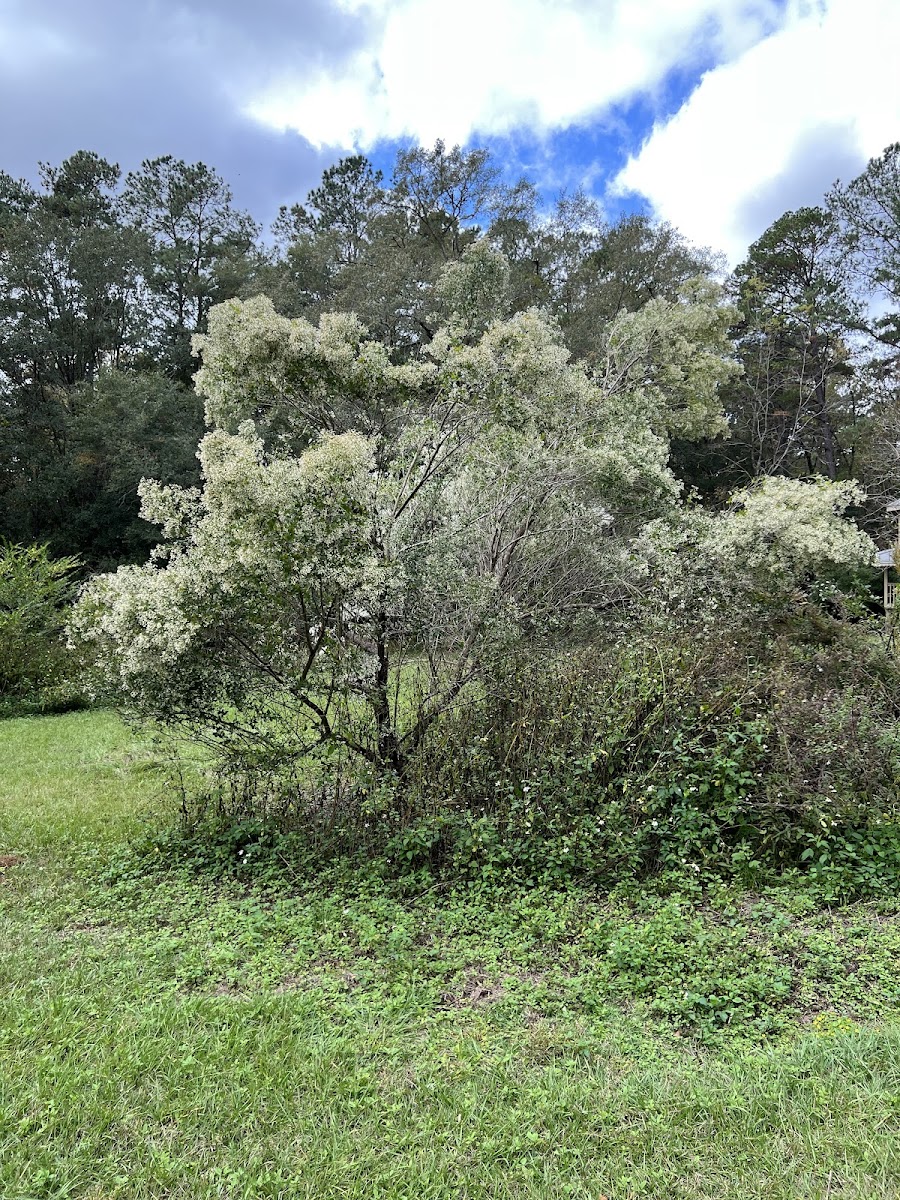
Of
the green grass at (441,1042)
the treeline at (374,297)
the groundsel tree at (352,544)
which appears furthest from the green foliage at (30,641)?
the green grass at (441,1042)

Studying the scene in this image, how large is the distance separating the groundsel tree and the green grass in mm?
1167

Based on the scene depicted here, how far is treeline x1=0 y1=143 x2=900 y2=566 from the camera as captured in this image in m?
18.5

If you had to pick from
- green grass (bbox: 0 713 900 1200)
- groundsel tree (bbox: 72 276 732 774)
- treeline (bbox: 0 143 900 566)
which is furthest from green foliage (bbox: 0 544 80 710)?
green grass (bbox: 0 713 900 1200)

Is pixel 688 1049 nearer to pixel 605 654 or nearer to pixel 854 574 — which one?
pixel 605 654

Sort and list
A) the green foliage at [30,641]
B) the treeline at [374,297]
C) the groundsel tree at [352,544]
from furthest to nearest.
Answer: the treeline at [374,297] < the green foliage at [30,641] < the groundsel tree at [352,544]

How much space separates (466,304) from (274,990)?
11858 mm

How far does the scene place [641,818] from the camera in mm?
Answer: 3816

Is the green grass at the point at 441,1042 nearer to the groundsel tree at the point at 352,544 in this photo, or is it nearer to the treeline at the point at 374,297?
the groundsel tree at the point at 352,544

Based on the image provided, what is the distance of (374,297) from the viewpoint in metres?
17.1

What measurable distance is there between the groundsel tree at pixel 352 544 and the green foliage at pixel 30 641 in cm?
630

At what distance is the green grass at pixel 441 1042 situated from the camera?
1.78 m

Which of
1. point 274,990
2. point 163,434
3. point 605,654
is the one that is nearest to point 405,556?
point 605,654

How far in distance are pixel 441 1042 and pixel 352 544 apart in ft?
8.61

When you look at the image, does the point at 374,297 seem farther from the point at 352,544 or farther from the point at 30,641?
the point at 352,544
